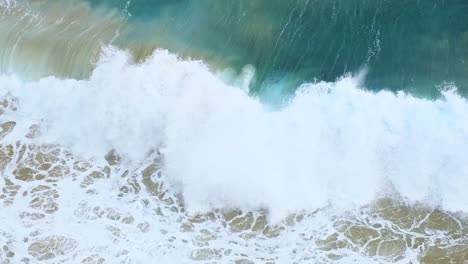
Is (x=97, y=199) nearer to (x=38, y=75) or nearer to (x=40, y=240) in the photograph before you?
(x=40, y=240)

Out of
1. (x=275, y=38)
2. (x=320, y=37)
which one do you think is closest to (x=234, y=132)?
(x=275, y=38)

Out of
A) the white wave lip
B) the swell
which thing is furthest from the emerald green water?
the white wave lip

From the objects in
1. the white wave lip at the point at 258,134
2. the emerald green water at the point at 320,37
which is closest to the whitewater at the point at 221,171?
the white wave lip at the point at 258,134

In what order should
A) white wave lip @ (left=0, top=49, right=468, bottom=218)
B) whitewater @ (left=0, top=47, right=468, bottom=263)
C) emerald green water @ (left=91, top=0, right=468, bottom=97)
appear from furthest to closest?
emerald green water @ (left=91, top=0, right=468, bottom=97)
white wave lip @ (left=0, top=49, right=468, bottom=218)
whitewater @ (left=0, top=47, right=468, bottom=263)

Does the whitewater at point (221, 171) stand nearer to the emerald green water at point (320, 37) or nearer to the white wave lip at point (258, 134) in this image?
the white wave lip at point (258, 134)

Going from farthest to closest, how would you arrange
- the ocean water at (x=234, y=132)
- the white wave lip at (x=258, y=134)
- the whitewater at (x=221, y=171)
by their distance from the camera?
the white wave lip at (x=258, y=134) → the ocean water at (x=234, y=132) → the whitewater at (x=221, y=171)

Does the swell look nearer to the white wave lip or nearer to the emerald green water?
the emerald green water

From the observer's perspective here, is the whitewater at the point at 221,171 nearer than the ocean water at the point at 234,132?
Yes
